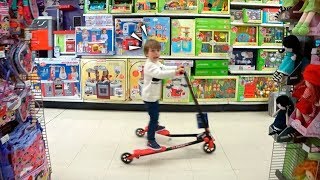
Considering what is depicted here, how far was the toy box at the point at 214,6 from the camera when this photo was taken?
4812 mm

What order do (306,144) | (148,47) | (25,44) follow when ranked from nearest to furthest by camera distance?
(306,144) < (25,44) < (148,47)

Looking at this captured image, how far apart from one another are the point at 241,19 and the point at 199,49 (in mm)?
842

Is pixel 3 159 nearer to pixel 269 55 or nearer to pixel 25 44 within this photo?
pixel 25 44

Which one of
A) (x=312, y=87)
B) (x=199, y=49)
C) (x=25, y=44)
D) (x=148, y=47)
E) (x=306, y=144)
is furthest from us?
(x=199, y=49)

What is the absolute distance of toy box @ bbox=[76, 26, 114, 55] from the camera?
4805 millimetres

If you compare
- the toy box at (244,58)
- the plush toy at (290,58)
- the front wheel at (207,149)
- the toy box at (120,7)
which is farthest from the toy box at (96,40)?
the plush toy at (290,58)

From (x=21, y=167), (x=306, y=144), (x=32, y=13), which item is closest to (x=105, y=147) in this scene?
(x=21, y=167)

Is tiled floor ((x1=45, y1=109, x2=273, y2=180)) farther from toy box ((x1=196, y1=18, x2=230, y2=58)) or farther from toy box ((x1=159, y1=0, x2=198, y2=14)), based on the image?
toy box ((x1=159, y1=0, x2=198, y2=14))

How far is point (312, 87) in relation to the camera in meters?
1.81

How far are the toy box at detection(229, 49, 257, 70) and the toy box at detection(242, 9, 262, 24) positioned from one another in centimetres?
49

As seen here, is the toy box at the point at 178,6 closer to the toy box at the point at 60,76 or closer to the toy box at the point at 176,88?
the toy box at the point at 176,88

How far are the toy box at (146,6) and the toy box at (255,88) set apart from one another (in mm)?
1601

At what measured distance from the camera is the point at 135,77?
16.0ft

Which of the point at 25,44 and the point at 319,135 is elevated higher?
the point at 25,44
